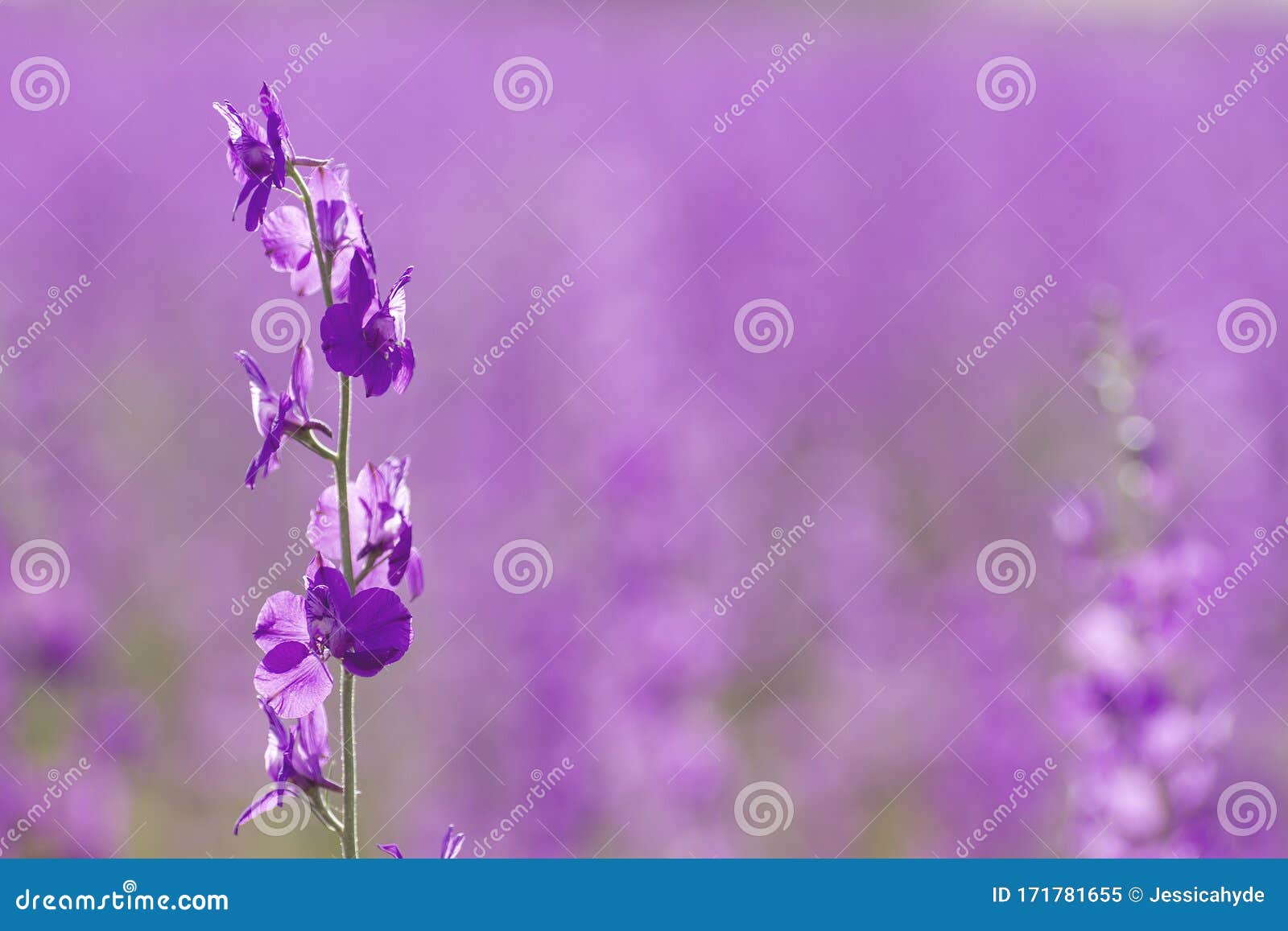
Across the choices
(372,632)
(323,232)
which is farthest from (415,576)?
(323,232)

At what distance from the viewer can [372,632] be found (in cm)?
138

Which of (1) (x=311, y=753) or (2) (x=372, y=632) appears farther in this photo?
(1) (x=311, y=753)

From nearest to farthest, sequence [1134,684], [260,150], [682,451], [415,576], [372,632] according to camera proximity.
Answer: [372,632] < [260,150] < [415,576] < [1134,684] < [682,451]

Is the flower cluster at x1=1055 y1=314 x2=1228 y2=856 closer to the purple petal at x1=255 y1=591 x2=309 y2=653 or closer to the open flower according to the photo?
the open flower

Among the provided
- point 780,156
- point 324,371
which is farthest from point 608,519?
point 780,156

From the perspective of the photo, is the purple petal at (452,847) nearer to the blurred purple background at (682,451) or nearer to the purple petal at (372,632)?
the purple petal at (372,632)

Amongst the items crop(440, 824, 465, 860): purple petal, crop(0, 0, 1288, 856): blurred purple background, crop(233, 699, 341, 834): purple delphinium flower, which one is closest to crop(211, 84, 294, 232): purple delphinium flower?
crop(233, 699, 341, 834): purple delphinium flower

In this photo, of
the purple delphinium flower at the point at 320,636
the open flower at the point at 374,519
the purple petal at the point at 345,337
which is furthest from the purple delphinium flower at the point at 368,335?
the purple delphinium flower at the point at 320,636

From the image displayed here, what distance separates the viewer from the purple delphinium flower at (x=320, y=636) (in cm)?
138

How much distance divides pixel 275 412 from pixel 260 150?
0.34 m

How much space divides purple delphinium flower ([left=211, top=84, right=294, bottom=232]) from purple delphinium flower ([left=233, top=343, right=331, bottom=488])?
202 millimetres

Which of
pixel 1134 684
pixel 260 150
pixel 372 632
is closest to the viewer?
pixel 372 632

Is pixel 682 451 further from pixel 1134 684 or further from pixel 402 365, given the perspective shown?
pixel 402 365

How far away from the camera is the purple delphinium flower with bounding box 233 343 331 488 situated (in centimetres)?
150
